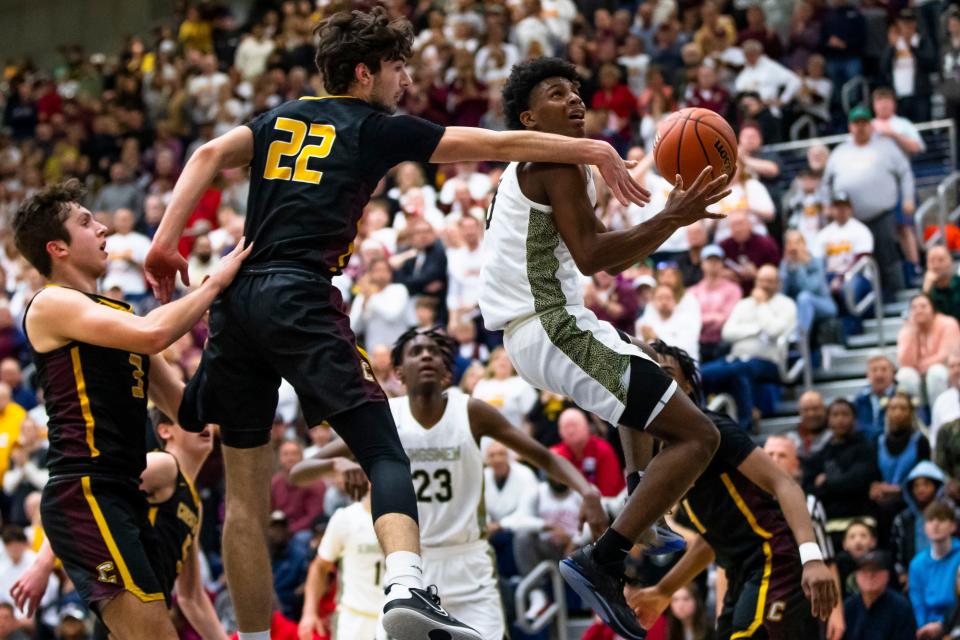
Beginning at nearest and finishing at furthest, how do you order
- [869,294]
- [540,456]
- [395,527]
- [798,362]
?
[395,527] < [540,456] < [798,362] < [869,294]

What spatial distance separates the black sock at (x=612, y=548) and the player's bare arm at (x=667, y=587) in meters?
1.38

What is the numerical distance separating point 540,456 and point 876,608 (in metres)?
3.36

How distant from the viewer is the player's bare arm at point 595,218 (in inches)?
231

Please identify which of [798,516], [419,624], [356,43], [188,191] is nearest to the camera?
[419,624]

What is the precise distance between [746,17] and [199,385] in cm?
1331

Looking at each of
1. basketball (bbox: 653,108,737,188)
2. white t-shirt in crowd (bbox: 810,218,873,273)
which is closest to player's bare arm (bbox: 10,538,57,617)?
basketball (bbox: 653,108,737,188)

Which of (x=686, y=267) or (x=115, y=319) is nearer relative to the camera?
(x=115, y=319)

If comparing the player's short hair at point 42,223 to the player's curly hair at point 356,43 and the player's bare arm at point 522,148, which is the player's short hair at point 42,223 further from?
the player's bare arm at point 522,148

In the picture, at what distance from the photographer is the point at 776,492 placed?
23.1 ft

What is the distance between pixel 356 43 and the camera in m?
5.94

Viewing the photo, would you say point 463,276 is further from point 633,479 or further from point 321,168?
point 321,168

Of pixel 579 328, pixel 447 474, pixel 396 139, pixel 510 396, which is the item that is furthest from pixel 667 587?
pixel 510 396

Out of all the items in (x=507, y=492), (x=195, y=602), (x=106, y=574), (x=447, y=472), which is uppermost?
(x=106, y=574)

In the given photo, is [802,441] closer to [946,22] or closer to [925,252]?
[925,252]
